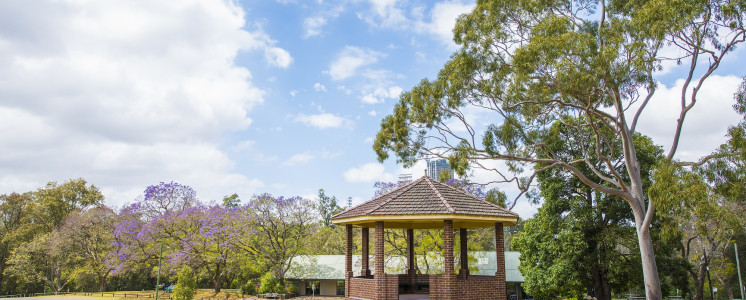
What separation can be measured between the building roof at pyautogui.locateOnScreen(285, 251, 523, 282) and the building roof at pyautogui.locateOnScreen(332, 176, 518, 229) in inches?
594

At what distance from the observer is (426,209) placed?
11.5 m

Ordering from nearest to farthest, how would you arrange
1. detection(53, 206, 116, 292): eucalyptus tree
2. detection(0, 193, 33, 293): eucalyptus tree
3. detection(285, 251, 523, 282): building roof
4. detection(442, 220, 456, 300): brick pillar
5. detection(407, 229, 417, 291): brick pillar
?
detection(442, 220, 456, 300): brick pillar, detection(407, 229, 417, 291): brick pillar, detection(285, 251, 523, 282): building roof, detection(53, 206, 116, 292): eucalyptus tree, detection(0, 193, 33, 293): eucalyptus tree

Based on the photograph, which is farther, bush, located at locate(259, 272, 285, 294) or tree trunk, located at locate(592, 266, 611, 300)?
bush, located at locate(259, 272, 285, 294)

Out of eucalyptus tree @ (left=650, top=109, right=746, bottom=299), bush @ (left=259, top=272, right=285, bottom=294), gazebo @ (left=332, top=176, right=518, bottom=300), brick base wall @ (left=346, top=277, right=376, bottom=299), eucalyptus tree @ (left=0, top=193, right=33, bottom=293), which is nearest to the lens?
gazebo @ (left=332, top=176, right=518, bottom=300)

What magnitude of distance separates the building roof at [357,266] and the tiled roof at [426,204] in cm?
1506

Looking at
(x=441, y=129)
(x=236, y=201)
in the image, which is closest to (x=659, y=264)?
(x=441, y=129)

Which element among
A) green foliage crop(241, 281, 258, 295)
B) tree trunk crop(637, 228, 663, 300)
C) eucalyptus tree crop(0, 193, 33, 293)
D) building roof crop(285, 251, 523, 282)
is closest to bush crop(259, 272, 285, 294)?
building roof crop(285, 251, 523, 282)

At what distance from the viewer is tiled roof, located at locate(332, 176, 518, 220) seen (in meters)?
11.5

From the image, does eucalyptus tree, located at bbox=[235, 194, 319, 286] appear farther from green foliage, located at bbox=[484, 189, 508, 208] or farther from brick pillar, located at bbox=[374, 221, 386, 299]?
brick pillar, located at bbox=[374, 221, 386, 299]

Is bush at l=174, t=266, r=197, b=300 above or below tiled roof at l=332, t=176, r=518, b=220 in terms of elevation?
below

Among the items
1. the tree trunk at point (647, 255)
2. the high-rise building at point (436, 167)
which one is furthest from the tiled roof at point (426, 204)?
the tree trunk at point (647, 255)

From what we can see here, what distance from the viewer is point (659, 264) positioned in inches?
823

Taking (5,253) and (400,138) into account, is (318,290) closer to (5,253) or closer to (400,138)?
(400,138)

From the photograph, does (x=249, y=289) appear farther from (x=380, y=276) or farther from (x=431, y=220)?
(x=431, y=220)
